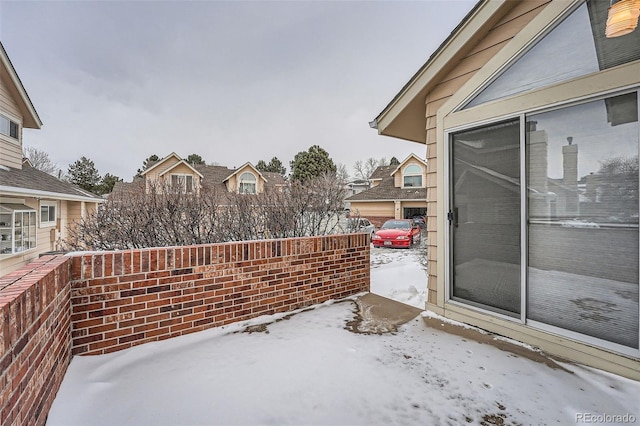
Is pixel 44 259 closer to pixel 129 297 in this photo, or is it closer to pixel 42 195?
pixel 129 297

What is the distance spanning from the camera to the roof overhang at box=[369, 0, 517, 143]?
9.78 feet

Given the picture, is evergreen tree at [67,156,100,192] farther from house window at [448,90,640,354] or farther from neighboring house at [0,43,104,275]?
house window at [448,90,640,354]

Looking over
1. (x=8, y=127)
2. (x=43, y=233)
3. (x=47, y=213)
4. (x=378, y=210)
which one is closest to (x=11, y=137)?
(x=8, y=127)

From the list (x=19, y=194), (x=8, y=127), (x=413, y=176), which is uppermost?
(x=8, y=127)

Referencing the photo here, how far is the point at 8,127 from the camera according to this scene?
30.6 ft

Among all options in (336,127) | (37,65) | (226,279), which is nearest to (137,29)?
(37,65)

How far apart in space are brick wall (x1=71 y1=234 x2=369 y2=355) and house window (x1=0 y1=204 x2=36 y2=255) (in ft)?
27.5

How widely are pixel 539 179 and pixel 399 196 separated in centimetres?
1804

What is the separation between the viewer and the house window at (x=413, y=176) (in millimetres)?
20547

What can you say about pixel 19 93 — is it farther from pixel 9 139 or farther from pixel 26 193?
pixel 26 193

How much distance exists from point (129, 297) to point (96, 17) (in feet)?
24.3

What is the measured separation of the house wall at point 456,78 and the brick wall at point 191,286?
3.90 feet

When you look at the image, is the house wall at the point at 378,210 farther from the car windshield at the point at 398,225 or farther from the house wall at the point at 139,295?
the house wall at the point at 139,295

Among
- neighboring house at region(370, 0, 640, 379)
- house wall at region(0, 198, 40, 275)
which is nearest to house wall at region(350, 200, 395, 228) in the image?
house wall at region(0, 198, 40, 275)
